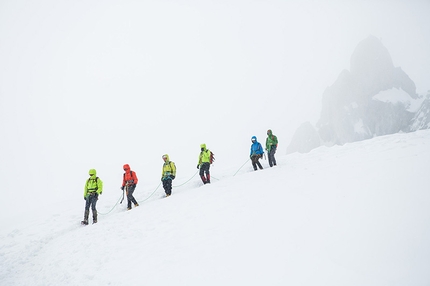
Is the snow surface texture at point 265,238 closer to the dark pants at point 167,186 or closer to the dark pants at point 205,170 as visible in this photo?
the dark pants at point 167,186

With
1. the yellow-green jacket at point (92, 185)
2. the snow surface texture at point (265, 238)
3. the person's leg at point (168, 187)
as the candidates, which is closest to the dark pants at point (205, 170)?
the person's leg at point (168, 187)

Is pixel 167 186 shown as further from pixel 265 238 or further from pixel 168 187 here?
pixel 265 238

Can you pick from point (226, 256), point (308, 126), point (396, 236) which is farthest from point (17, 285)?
point (308, 126)

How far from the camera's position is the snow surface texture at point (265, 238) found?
14.9ft

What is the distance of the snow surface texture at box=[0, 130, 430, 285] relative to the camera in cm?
454

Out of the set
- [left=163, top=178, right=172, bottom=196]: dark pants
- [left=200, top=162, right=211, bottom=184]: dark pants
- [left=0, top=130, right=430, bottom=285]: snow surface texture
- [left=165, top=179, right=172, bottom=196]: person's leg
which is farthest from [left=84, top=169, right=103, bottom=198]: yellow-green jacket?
[left=200, top=162, right=211, bottom=184]: dark pants

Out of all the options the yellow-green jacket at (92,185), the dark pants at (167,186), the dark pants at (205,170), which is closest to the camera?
the yellow-green jacket at (92,185)

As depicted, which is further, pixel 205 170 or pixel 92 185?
pixel 205 170

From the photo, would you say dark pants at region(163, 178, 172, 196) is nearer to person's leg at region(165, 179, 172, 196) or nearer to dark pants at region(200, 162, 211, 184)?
person's leg at region(165, 179, 172, 196)

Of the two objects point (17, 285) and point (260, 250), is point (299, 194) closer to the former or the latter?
point (260, 250)

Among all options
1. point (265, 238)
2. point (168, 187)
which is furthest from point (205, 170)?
point (265, 238)

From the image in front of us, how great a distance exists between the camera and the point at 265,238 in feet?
19.8

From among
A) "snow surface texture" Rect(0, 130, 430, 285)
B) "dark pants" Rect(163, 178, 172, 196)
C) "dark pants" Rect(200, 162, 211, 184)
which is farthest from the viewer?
"dark pants" Rect(200, 162, 211, 184)

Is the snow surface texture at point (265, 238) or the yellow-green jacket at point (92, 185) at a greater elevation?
the yellow-green jacket at point (92, 185)
